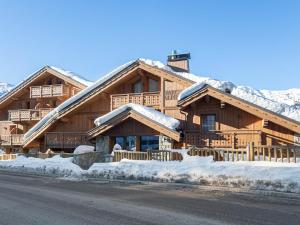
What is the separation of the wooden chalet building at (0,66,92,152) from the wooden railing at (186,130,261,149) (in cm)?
1461

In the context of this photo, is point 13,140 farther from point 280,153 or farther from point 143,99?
point 280,153

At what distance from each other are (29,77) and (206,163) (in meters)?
28.9

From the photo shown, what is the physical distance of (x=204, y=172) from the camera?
13594mm

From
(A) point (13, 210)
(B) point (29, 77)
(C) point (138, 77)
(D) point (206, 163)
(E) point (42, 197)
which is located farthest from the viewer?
(B) point (29, 77)

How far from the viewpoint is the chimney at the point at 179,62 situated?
37.1 meters

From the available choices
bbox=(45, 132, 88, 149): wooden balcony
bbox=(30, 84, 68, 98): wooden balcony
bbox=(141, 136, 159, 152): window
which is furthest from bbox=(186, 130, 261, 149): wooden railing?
bbox=(30, 84, 68, 98): wooden balcony

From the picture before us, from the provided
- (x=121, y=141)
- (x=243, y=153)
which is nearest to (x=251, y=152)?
(x=243, y=153)

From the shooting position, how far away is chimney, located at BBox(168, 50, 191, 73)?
37062 mm

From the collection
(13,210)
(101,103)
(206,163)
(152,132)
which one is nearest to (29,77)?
(101,103)

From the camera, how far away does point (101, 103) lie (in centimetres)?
3219

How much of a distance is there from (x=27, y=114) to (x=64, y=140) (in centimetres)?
885

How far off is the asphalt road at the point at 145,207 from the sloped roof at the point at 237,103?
11.2 meters

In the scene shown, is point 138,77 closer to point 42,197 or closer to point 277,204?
point 42,197

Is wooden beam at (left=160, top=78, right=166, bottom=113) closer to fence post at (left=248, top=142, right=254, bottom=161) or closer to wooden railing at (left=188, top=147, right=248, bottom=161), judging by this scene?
wooden railing at (left=188, top=147, right=248, bottom=161)
